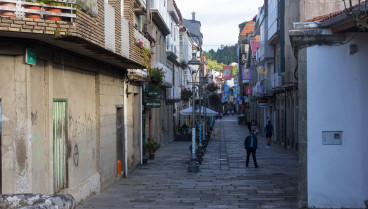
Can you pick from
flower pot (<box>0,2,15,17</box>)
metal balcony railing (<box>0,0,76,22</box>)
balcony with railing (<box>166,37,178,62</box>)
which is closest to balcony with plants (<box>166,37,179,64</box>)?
balcony with railing (<box>166,37,178,62</box>)

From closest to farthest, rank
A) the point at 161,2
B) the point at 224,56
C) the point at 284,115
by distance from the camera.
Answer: the point at 161,2
the point at 284,115
the point at 224,56

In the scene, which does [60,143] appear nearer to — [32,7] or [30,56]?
[30,56]

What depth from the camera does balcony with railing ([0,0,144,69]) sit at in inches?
312

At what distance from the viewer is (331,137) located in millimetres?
10859

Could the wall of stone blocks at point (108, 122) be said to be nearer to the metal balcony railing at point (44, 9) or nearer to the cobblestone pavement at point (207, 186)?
the cobblestone pavement at point (207, 186)

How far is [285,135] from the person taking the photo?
30484 millimetres

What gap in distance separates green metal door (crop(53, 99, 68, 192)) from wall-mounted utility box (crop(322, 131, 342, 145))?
601cm

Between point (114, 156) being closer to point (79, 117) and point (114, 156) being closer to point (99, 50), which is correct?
point (79, 117)

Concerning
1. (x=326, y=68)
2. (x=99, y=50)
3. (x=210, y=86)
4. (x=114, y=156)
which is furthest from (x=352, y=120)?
(x=210, y=86)

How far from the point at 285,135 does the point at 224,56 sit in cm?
15818

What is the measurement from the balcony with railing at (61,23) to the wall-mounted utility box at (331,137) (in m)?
5.53

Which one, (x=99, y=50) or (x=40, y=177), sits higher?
(x=99, y=50)

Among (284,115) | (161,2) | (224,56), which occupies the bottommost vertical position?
(284,115)

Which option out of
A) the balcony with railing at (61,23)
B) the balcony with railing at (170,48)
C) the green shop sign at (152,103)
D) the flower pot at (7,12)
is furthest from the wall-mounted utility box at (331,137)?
the balcony with railing at (170,48)
